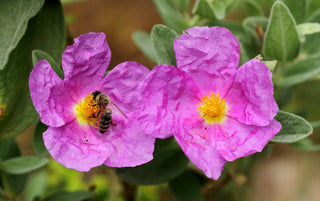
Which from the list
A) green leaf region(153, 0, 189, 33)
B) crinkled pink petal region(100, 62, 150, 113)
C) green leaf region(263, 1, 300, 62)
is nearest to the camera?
crinkled pink petal region(100, 62, 150, 113)

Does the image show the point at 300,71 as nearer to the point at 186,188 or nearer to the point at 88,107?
the point at 186,188

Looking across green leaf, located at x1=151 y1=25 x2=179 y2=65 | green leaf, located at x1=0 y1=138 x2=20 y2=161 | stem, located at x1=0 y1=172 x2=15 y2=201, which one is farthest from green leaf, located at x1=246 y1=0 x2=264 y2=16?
stem, located at x1=0 y1=172 x2=15 y2=201

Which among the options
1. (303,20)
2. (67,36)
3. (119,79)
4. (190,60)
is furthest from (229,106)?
(67,36)

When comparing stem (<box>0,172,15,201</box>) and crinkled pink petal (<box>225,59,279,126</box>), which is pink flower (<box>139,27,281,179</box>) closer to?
crinkled pink petal (<box>225,59,279,126</box>)

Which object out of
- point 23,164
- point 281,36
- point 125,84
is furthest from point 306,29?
point 23,164

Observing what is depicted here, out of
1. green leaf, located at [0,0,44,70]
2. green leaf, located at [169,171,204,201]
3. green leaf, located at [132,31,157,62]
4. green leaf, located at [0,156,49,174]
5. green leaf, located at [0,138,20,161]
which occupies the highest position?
green leaf, located at [0,0,44,70]

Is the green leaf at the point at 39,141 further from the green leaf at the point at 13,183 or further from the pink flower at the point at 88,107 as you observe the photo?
the green leaf at the point at 13,183
